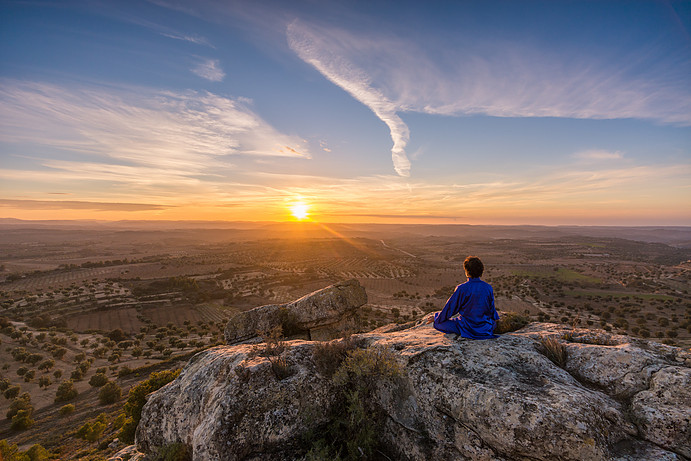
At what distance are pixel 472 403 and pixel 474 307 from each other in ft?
7.78

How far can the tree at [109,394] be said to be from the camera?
20062 millimetres

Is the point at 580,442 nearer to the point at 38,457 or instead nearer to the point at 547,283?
the point at 38,457

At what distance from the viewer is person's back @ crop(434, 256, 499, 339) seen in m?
6.39

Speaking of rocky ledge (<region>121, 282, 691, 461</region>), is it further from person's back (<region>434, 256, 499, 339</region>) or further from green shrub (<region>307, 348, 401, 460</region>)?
person's back (<region>434, 256, 499, 339</region>)

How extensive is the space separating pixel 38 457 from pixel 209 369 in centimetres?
1520

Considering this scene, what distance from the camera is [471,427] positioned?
453 centimetres

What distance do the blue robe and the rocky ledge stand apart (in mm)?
381

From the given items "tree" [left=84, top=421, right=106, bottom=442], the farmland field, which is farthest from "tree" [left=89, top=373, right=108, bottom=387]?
"tree" [left=84, top=421, right=106, bottom=442]

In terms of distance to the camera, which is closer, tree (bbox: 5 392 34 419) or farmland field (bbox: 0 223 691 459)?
tree (bbox: 5 392 34 419)

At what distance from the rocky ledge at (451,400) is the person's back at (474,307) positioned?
387 millimetres

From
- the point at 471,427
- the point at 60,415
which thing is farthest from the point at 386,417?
the point at 60,415

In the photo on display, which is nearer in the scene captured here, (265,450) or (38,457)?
(265,450)

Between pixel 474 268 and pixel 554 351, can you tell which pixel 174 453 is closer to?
pixel 474 268

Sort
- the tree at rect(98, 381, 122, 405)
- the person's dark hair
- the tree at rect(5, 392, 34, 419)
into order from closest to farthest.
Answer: the person's dark hair → the tree at rect(5, 392, 34, 419) → the tree at rect(98, 381, 122, 405)
